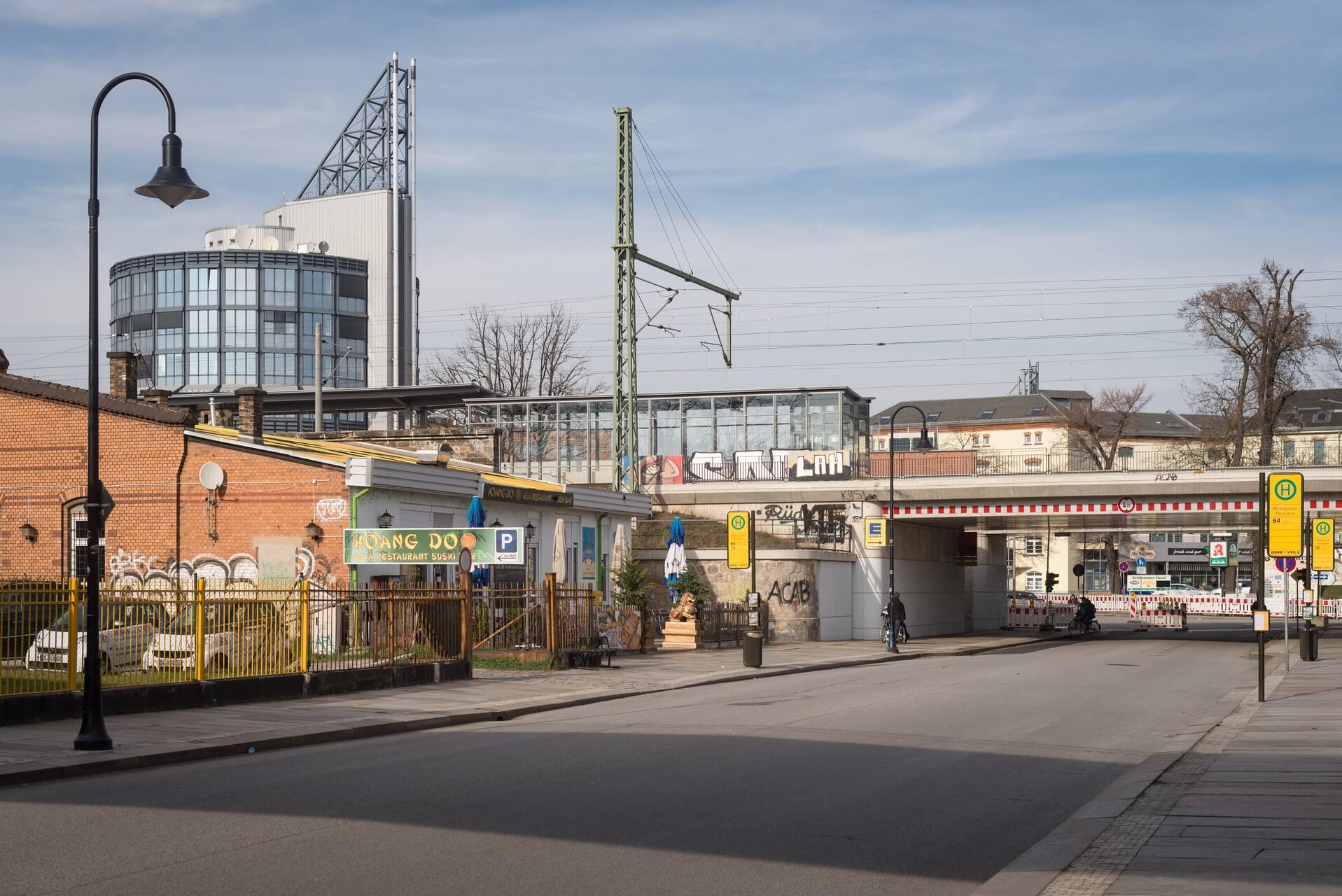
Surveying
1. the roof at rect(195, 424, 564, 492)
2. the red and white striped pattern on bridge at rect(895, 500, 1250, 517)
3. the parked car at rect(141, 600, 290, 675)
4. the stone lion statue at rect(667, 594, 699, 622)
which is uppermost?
the roof at rect(195, 424, 564, 492)

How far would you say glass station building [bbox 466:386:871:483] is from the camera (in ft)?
192

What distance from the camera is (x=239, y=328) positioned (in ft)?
388

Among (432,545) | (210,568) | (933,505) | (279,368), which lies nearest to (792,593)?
(933,505)

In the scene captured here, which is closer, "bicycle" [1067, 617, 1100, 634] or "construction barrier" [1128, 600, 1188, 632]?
"bicycle" [1067, 617, 1100, 634]

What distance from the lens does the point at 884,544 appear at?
4884 cm

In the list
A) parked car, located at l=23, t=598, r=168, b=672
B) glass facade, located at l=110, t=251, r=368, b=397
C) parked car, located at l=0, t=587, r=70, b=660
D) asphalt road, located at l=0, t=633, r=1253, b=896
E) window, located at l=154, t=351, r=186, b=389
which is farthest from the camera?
window, located at l=154, t=351, r=186, b=389

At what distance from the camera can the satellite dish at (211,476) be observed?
99.5 feet

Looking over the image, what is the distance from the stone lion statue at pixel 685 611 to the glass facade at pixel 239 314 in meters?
84.7

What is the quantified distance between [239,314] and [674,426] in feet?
225

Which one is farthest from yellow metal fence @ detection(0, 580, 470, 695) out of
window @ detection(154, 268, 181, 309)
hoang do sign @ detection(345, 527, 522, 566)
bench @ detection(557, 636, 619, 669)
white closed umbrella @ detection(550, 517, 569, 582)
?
window @ detection(154, 268, 181, 309)

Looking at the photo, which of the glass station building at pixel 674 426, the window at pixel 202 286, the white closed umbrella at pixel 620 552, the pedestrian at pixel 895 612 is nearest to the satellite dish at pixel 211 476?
the white closed umbrella at pixel 620 552

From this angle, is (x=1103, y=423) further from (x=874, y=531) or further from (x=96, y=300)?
(x=96, y=300)

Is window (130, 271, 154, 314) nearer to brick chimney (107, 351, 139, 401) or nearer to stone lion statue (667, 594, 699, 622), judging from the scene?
brick chimney (107, 351, 139, 401)

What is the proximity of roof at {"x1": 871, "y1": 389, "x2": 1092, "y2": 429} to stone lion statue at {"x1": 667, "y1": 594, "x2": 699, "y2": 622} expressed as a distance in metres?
82.4
